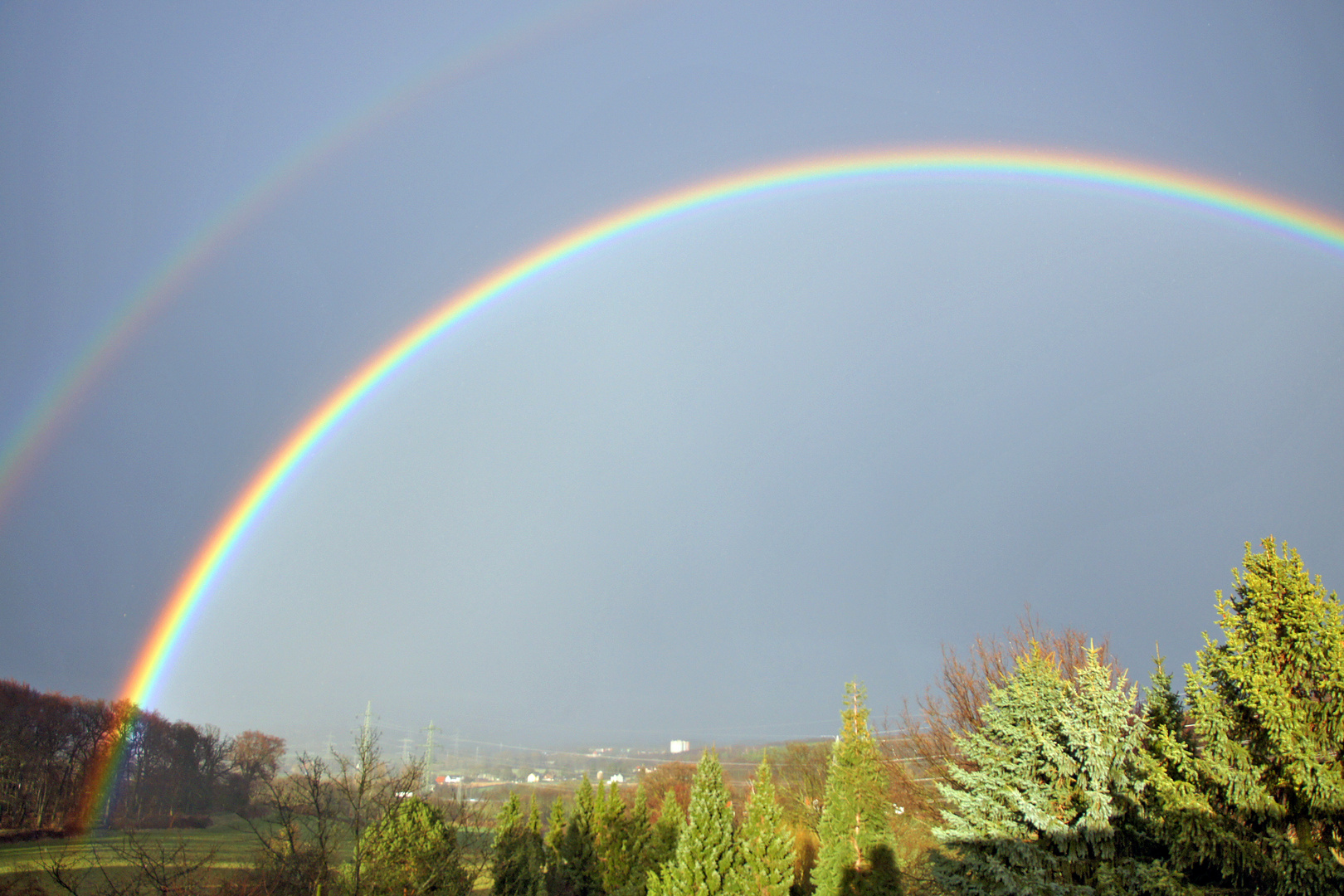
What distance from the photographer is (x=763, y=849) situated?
79.4ft

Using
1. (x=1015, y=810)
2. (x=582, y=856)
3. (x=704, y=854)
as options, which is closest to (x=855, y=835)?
(x=704, y=854)

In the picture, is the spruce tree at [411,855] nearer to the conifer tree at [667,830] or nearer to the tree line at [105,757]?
the conifer tree at [667,830]

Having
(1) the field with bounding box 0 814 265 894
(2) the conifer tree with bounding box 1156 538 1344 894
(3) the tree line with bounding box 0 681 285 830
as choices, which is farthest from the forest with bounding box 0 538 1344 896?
(3) the tree line with bounding box 0 681 285 830

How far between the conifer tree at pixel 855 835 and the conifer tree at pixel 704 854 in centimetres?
962

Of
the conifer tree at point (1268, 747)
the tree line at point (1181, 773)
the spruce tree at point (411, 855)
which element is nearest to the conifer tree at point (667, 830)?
the spruce tree at point (411, 855)

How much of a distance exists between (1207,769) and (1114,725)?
1803 mm

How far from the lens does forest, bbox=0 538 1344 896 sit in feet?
37.2

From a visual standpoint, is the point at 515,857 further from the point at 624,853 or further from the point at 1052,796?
the point at 1052,796

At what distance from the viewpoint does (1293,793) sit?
37.3 feet

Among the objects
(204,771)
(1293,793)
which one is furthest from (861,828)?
(204,771)

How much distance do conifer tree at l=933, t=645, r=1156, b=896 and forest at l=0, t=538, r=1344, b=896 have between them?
37mm

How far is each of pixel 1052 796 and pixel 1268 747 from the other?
375cm

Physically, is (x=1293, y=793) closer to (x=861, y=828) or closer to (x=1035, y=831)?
(x=1035, y=831)

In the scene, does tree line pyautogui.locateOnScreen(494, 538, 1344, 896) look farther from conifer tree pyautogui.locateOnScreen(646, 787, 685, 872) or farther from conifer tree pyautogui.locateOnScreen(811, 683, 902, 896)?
conifer tree pyautogui.locateOnScreen(646, 787, 685, 872)
